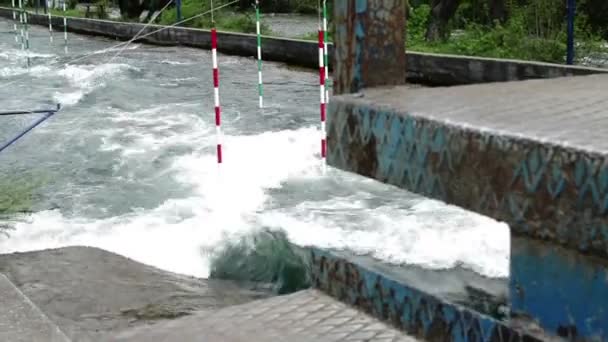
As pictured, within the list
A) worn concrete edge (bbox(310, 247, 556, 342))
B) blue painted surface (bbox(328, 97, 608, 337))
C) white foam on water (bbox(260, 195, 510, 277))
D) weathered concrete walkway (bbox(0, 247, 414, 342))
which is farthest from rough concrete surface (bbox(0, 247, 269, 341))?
blue painted surface (bbox(328, 97, 608, 337))

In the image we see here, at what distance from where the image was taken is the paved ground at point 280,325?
9.33 ft

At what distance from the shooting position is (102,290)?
182 inches

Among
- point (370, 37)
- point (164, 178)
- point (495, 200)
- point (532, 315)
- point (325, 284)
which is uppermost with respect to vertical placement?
point (370, 37)

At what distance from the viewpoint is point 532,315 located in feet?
5.49

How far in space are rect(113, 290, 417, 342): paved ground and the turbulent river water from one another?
1.54 ft

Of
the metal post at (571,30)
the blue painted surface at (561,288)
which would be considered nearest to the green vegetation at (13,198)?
the blue painted surface at (561,288)

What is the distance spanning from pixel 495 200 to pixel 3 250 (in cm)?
472

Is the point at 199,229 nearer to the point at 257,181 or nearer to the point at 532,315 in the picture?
the point at 257,181

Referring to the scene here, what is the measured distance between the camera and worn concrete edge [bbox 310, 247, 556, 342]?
191 centimetres

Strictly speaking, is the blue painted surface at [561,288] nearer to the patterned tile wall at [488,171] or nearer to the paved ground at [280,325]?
the patterned tile wall at [488,171]

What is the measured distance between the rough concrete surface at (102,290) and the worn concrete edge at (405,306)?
49.2 inches

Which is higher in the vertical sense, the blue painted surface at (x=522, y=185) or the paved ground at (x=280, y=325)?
the blue painted surface at (x=522, y=185)

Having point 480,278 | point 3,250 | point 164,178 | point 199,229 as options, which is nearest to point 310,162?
point 164,178

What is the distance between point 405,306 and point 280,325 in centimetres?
87
